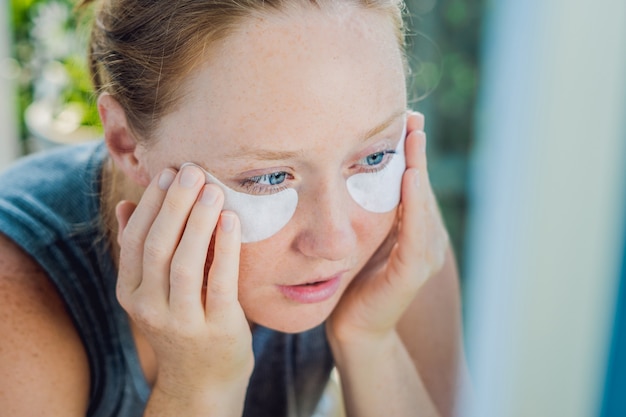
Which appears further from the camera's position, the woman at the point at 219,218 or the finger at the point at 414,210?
the finger at the point at 414,210

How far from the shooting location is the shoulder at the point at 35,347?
1153 millimetres

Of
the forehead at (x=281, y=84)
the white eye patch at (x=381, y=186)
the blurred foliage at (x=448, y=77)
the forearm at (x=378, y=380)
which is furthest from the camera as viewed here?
the blurred foliage at (x=448, y=77)

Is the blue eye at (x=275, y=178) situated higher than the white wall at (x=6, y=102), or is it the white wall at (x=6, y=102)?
the blue eye at (x=275, y=178)

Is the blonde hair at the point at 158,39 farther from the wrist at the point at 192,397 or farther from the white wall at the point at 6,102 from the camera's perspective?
the white wall at the point at 6,102

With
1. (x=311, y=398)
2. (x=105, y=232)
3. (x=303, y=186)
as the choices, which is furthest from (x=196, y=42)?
(x=311, y=398)

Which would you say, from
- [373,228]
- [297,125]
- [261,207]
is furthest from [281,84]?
[373,228]

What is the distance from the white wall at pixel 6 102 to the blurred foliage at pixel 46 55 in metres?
0.10

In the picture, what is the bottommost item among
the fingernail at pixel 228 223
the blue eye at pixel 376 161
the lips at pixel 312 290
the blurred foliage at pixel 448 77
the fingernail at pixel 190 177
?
the blurred foliage at pixel 448 77

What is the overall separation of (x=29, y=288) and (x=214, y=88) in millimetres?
476

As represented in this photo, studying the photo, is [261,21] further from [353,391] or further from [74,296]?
[353,391]

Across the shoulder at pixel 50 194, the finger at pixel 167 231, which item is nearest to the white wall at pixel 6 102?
the shoulder at pixel 50 194

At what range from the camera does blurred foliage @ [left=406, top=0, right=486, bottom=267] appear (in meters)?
2.97

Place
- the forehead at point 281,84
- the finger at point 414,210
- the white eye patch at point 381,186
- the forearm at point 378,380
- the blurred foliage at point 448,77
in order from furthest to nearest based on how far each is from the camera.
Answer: the blurred foliage at point 448,77 → the forearm at point 378,380 → the finger at point 414,210 → the white eye patch at point 381,186 → the forehead at point 281,84

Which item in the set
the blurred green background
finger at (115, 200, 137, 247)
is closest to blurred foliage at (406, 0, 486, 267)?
the blurred green background
